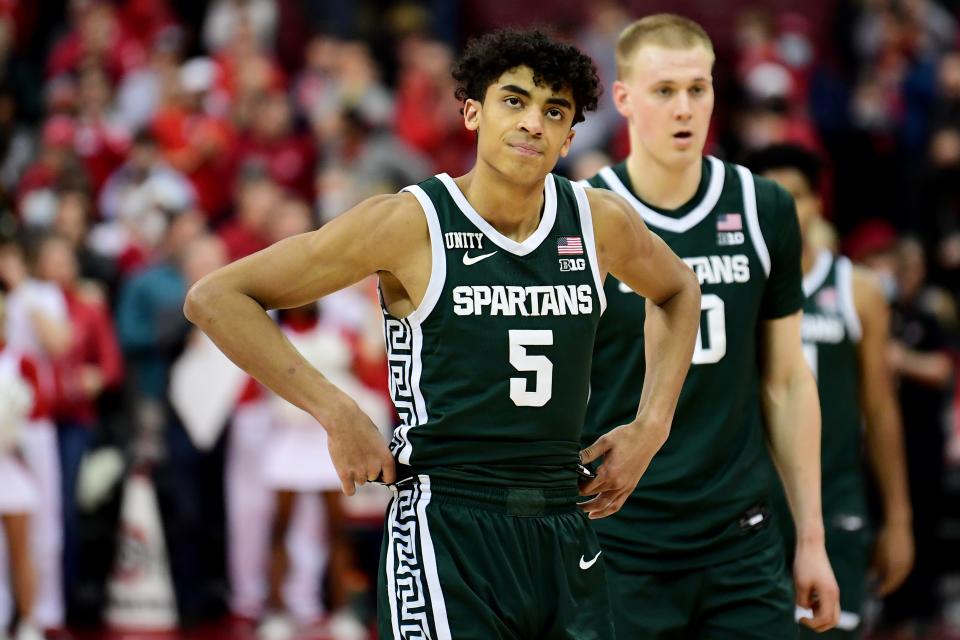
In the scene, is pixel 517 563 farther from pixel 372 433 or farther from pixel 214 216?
pixel 214 216

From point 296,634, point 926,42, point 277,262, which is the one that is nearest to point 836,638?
point 277,262

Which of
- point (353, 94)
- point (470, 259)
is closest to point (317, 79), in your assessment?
point (353, 94)

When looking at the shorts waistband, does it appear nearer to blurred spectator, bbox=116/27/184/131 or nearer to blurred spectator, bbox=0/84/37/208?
blurred spectator, bbox=0/84/37/208

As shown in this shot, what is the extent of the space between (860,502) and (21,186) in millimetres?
8746

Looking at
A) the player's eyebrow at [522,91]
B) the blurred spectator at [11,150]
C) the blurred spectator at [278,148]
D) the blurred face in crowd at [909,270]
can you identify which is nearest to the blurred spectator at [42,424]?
the blurred spectator at [278,148]

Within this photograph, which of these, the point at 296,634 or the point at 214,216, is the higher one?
the point at 214,216

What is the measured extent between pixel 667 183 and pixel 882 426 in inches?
84.3

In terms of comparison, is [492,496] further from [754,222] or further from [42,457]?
[42,457]

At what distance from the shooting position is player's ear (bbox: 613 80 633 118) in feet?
18.4

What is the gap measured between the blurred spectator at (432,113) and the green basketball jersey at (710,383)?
30.2ft

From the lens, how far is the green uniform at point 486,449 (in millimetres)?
4156

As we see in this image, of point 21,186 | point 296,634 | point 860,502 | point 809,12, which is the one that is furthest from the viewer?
point 809,12

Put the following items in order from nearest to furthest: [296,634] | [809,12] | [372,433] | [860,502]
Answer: [372,433] → [860,502] → [296,634] → [809,12]

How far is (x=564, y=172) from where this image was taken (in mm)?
13969
